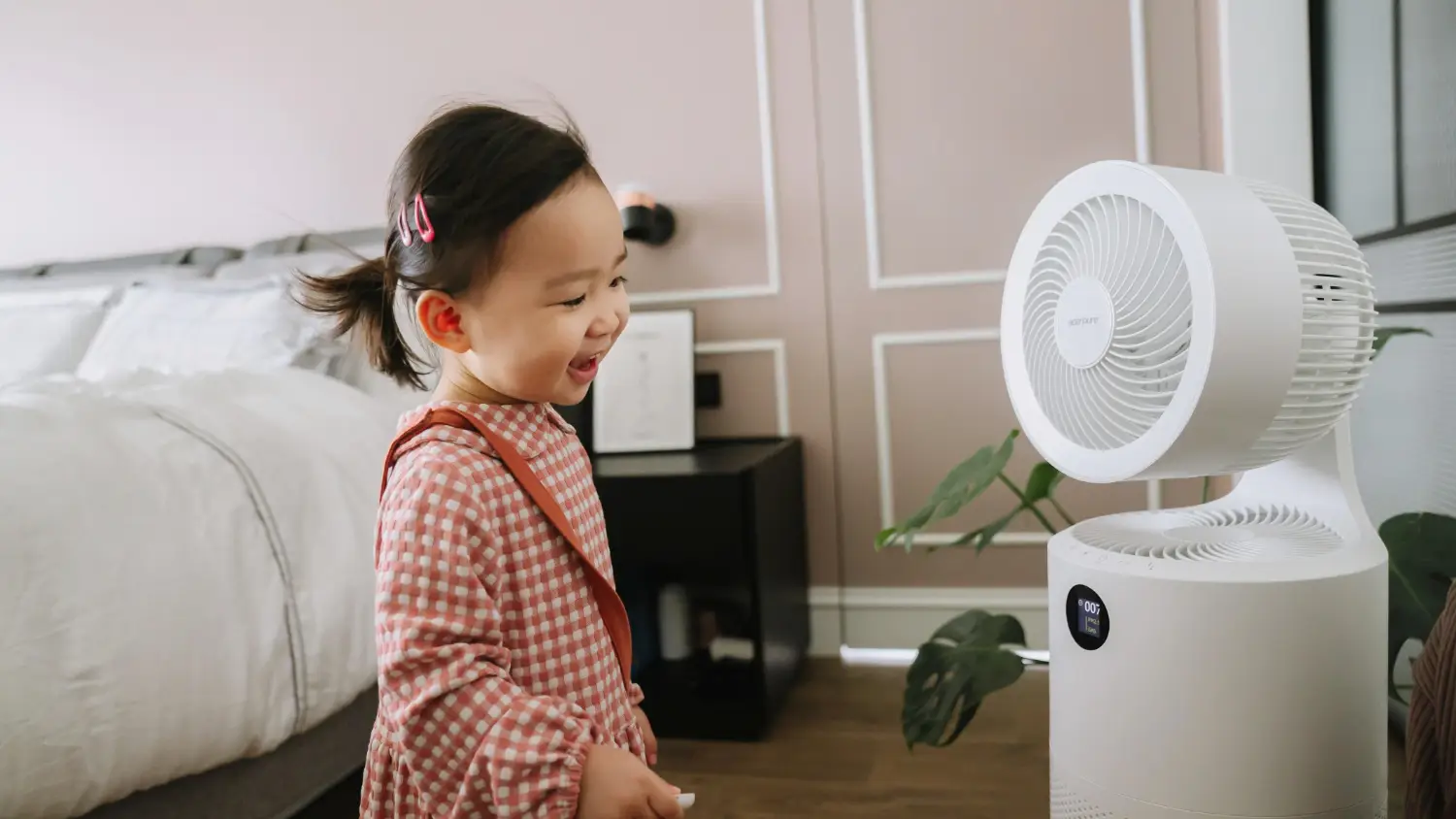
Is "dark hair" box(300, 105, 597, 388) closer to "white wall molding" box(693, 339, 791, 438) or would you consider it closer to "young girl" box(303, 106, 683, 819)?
"young girl" box(303, 106, 683, 819)

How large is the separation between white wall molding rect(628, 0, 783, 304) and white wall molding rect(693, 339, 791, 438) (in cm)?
11

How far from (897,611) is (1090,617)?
1.38 m

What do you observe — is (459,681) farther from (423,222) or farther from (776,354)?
(776,354)

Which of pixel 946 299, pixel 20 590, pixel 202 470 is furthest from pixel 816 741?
pixel 20 590

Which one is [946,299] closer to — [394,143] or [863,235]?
[863,235]

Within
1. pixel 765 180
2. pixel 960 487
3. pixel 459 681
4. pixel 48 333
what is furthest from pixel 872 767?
pixel 48 333

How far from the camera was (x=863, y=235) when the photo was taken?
231cm

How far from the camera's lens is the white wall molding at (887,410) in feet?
7.45

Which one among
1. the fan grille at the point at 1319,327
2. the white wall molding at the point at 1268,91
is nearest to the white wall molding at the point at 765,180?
the white wall molding at the point at 1268,91

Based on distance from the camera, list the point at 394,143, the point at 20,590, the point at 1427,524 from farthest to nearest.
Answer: the point at 394,143
the point at 1427,524
the point at 20,590

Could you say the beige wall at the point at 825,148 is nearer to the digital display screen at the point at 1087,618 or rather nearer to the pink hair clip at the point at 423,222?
the digital display screen at the point at 1087,618

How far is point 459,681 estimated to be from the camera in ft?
2.43

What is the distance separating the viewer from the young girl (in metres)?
0.74

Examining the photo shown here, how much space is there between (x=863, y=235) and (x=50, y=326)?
1836 millimetres
